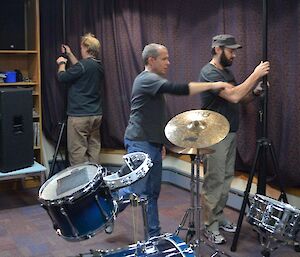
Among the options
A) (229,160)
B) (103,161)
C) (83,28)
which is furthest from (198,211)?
(83,28)

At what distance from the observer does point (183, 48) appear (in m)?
4.51

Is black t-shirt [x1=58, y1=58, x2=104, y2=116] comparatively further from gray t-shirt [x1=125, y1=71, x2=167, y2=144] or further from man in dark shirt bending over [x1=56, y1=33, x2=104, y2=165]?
gray t-shirt [x1=125, y1=71, x2=167, y2=144]

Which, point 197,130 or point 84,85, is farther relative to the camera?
point 84,85

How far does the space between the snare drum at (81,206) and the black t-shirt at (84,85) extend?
2036 mm

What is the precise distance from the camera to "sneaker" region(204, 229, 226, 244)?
340 centimetres

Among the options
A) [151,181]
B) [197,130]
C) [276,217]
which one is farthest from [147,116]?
[276,217]

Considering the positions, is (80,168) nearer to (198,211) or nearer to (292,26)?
(198,211)

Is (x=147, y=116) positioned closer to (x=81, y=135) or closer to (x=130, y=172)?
(x=130, y=172)

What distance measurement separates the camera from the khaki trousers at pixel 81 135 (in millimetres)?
4625

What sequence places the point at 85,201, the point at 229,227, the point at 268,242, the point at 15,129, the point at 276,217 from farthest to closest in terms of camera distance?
the point at 15,129 → the point at 229,227 → the point at 268,242 → the point at 276,217 → the point at 85,201

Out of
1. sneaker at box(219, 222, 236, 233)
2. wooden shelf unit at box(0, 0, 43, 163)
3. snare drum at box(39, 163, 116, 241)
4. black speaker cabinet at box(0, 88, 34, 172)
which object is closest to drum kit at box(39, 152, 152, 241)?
snare drum at box(39, 163, 116, 241)

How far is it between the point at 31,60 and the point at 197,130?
2.66 meters

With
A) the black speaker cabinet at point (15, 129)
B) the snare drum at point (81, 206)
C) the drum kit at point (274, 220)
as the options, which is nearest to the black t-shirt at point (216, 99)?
the drum kit at point (274, 220)

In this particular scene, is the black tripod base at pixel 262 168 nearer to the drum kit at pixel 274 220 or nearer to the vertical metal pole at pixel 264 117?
the vertical metal pole at pixel 264 117
